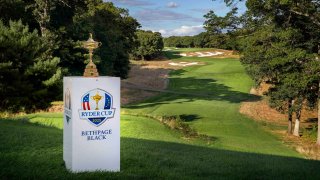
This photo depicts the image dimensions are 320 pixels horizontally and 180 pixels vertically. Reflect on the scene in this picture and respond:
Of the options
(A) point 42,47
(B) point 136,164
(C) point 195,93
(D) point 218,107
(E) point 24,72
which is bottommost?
(D) point 218,107

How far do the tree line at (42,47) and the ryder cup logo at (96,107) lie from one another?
20.4 m

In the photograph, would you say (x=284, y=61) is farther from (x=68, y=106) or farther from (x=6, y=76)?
(x=68, y=106)

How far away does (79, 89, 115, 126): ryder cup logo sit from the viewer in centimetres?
719

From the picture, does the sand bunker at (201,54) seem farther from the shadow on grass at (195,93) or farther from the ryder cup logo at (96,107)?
the ryder cup logo at (96,107)

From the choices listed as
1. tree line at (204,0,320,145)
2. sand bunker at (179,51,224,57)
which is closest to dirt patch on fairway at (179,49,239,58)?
sand bunker at (179,51,224,57)

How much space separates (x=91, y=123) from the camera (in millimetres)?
7242

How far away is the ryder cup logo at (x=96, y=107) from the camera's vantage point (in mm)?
7188

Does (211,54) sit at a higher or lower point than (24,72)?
lower

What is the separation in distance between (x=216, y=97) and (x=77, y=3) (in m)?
19.5

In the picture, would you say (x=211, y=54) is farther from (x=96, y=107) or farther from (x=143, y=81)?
(x=96, y=107)

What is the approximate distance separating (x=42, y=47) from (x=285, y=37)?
14841 mm

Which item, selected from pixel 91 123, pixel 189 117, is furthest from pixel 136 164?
pixel 189 117

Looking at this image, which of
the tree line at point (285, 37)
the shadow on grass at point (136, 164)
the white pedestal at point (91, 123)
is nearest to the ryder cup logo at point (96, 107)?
the white pedestal at point (91, 123)

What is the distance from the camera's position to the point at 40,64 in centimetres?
2820
